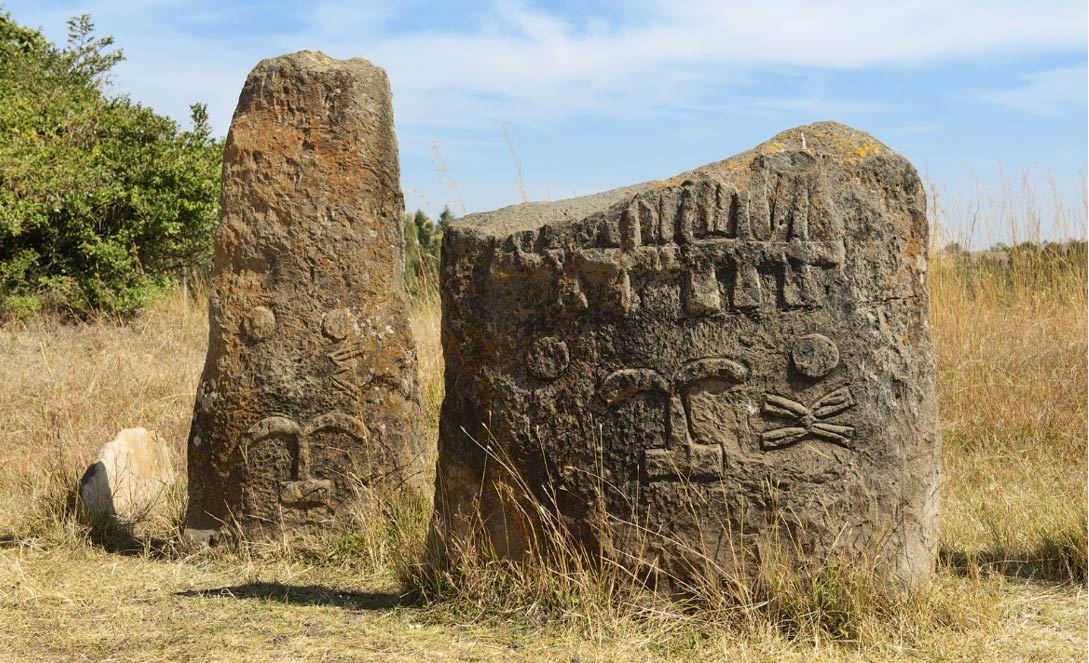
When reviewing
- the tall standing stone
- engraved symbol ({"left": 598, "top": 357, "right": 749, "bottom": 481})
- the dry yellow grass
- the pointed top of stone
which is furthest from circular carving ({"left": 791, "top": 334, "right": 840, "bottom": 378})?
the tall standing stone

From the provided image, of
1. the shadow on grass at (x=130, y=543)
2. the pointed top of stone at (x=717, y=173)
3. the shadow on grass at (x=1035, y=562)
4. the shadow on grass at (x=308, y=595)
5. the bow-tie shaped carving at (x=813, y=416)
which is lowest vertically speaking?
the shadow on grass at (x=1035, y=562)

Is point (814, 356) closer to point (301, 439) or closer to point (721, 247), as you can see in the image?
point (721, 247)

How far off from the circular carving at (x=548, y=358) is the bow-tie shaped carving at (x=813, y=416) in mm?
631

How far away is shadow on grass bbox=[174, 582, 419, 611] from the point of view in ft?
12.4

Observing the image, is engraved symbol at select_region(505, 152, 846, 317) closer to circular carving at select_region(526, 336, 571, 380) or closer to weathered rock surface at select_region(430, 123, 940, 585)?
weathered rock surface at select_region(430, 123, 940, 585)

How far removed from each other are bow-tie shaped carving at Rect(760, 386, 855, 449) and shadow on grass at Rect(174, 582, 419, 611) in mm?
1377

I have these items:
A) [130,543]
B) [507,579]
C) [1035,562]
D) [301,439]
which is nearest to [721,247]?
[507,579]

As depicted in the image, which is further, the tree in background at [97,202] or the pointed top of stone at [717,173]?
the tree in background at [97,202]

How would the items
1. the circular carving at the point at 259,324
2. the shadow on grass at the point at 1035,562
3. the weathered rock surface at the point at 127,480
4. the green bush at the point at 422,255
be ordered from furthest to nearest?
the green bush at the point at 422,255 → the weathered rock surface at the point at 127,480 → the circular carving at the point at 259,324 → the shadow on grass at the point at 1035,562

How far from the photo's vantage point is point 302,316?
4426mm

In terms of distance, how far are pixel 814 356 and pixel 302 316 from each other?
84.5 inches

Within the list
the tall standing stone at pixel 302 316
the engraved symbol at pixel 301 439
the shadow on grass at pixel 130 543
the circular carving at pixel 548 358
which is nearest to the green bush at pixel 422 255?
the tall standing stone at pixel 302 316

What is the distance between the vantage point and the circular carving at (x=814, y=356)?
3227 mm

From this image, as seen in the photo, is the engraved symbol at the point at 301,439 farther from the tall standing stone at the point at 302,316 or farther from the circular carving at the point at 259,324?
the circular carving at the point at 259,324
